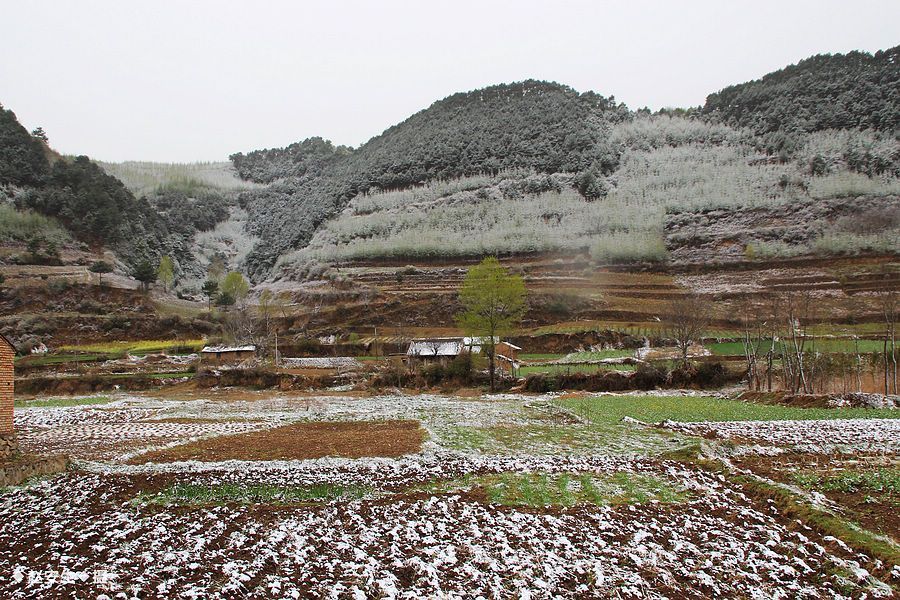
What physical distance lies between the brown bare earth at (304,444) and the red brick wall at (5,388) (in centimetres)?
399

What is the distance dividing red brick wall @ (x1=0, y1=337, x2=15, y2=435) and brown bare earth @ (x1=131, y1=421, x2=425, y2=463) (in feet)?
13.1

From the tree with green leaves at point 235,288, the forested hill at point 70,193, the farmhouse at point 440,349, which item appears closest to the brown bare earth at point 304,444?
the farmhouse at point 440,349

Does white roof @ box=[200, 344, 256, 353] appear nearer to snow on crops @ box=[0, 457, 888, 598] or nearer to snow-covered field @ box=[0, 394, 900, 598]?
snow-covered field @ box=[0, 394, 900, 598]

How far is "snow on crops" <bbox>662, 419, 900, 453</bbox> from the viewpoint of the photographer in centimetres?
1611

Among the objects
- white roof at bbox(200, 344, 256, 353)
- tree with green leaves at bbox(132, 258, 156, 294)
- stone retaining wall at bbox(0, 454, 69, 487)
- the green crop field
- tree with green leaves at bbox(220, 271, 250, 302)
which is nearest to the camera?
stone retaining wall at bbox(0, 454, 69, 487)

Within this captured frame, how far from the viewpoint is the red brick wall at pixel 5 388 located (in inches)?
643

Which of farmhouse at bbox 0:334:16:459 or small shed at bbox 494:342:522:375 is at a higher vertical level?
farmhouse at bbox 0:334:16:459

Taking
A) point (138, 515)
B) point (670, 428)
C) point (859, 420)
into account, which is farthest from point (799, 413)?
point (138, 515)

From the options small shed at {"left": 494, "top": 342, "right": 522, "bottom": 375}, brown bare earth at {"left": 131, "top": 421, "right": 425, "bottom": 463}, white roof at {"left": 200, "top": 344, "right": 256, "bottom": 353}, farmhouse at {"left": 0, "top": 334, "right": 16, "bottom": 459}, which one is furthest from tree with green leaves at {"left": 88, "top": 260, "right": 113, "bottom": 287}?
farmhouse at {"left": 0, "top": 334, "right": 16, "bottom": 459}

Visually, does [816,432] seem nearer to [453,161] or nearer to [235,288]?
[235,288]

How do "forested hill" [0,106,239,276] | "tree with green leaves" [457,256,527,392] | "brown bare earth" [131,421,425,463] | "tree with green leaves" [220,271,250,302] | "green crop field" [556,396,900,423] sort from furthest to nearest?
1. "tree with green leaves" [220,271,250,302]
2. "forested hill" [0,106,239,276]
3. "tree with green leaves" [457,256,527,392]
4. "green crop field" [556,396,900,423]
5. "brown bare earth" [131,421,425,463]

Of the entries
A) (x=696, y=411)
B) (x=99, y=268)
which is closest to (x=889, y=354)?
(x=696, y=411)

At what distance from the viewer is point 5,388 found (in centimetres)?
1686

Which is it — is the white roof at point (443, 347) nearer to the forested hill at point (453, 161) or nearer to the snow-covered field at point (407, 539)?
the snow-covered field at point (407, 539)
